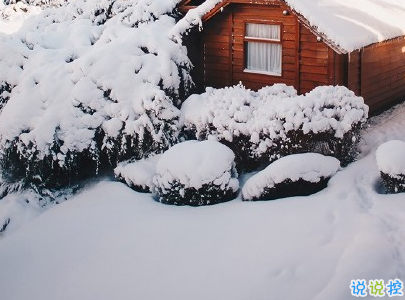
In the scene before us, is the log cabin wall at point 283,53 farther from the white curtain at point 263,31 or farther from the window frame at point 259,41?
the white curtain at point 263,31

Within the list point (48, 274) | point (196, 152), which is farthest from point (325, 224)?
point (48, 274)

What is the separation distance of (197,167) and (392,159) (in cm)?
372

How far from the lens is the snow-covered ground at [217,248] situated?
8.05 metres

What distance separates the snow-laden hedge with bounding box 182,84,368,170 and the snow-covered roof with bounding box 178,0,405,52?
56.2 inches

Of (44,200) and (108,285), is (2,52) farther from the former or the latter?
(108,285)

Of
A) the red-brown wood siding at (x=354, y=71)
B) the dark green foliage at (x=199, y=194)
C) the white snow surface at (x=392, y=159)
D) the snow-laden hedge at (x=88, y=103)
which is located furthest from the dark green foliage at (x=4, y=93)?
the white snow surface at (x=392, y=159)

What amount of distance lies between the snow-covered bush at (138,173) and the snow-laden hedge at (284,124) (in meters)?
1.45

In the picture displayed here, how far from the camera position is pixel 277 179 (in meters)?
10.3

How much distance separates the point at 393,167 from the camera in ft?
32.5

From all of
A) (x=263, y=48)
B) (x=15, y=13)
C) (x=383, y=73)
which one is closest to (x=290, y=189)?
(x=263, y=48)

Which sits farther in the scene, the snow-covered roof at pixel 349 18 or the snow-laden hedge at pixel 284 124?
the snow-covered roof at pixel 349 18

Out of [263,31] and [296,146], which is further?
[263,31]

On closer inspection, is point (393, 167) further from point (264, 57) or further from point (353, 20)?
point (264, 57)

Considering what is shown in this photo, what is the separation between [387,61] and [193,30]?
5.68 m
